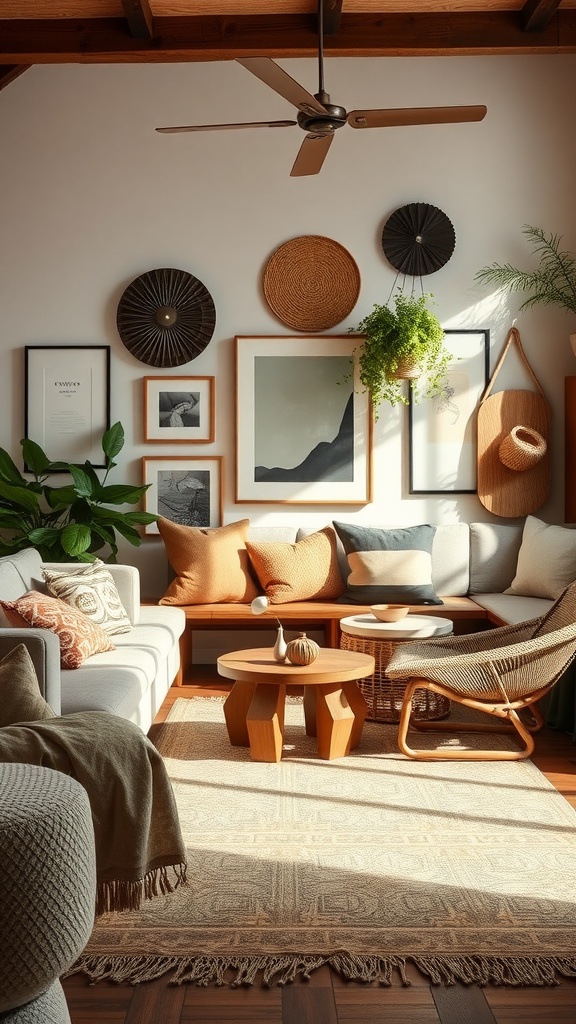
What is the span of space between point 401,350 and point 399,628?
1790 mm

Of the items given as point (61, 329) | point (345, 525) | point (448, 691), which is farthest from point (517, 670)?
point (61, 329)

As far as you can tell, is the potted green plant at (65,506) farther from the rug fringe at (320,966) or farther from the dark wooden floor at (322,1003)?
the dark wooden floor at (322,1003)

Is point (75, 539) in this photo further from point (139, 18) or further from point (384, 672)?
point (139, 18)

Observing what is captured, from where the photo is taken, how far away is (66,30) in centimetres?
526

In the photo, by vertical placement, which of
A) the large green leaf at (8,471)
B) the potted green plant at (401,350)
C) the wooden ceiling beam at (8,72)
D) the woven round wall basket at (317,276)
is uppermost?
the wooden ceiling beam at (8,72)

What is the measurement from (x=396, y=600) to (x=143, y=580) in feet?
5.15

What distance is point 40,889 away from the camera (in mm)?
1246

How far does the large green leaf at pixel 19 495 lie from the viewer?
5234 millimetres

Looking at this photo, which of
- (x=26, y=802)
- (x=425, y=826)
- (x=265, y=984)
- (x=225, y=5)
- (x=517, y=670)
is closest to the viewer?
(x=26, y=802)

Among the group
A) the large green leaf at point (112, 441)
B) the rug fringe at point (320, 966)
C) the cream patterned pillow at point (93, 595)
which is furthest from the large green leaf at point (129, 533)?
the rug fringe at point (320, 966)

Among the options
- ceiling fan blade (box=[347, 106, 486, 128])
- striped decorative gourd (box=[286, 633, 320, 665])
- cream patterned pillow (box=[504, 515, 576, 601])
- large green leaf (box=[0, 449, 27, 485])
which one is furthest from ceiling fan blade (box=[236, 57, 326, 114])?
large green leaf (box=[0, 449, 27, 485])

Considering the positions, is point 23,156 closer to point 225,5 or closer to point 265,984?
point 225,5

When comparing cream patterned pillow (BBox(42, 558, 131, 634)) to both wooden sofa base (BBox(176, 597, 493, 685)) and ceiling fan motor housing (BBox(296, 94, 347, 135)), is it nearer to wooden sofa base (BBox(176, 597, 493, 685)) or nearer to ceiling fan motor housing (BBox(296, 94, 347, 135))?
wooden sofa base (BBox(176, 597, 493, 685))

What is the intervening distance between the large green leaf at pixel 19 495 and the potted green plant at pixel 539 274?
2.88 metres
